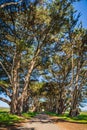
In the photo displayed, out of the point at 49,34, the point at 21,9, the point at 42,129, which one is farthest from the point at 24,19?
the point at 42,129

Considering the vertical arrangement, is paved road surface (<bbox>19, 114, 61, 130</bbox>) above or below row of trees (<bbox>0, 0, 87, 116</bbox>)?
below

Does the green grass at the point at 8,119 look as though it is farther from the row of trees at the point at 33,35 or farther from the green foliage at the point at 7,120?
the row of trees at the point at 33,35

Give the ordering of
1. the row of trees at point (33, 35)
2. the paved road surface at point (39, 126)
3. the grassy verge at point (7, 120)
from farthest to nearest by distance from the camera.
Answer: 1. the row of trees at point (33, 35)
2. the grassy verge at point (7, 120)
3. the paved road surface at point (39, 126)

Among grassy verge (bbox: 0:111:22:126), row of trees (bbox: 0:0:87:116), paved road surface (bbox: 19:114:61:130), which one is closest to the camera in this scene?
paved road surface (bbox: 19:114:61:130)

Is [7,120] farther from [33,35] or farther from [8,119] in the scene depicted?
[33,35]

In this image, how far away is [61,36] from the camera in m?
37.8

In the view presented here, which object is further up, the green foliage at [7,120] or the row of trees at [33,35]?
the row of trees at [33,35]

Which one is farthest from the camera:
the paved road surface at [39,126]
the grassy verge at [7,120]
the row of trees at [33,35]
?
the row of trees at [33,35]

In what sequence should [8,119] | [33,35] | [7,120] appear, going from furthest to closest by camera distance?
[33,35], [8,119], [7,120]

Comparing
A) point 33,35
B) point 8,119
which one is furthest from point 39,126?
point 33,35

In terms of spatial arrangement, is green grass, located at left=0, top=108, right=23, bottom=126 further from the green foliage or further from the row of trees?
the row of trees

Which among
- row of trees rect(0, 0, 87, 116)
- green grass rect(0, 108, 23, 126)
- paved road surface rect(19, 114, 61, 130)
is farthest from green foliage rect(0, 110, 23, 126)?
row of trees rect(0, 0, 87, 116)

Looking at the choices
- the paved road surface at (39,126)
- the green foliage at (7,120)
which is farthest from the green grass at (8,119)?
the paved road surface at (39,126)

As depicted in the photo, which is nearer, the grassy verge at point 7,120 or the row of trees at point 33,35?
the grassy verge at point 7,120
